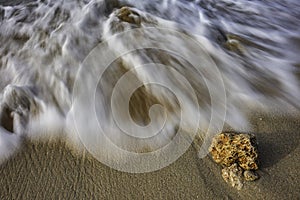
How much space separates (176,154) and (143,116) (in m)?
0.40

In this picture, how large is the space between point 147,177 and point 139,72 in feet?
3.28

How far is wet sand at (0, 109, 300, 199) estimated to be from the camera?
1.65m

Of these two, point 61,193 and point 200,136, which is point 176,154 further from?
point 61,193

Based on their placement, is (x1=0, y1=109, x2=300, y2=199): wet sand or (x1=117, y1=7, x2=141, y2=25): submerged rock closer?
(x1=0, y1=109, x2=300, y2=199): wet sand

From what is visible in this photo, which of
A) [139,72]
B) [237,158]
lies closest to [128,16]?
[139,72]

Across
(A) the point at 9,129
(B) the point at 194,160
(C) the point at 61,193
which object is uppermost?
(A) the point at 9,129

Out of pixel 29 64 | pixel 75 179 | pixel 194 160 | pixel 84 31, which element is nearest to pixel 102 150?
pixel 75 179

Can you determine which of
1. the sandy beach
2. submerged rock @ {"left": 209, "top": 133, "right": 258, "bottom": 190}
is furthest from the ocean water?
submerged rock @ {"left": 209, "top": 133, "right": 258, "bottom": 190}

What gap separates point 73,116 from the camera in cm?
215

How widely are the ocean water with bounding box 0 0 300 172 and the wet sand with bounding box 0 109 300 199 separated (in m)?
0.08

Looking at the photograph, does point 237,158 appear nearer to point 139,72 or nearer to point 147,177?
point 147,177

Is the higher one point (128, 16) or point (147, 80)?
point (128, 16)

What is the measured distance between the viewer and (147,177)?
5.81 ft

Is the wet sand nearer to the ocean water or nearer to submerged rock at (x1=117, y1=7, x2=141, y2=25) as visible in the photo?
the ocean water
